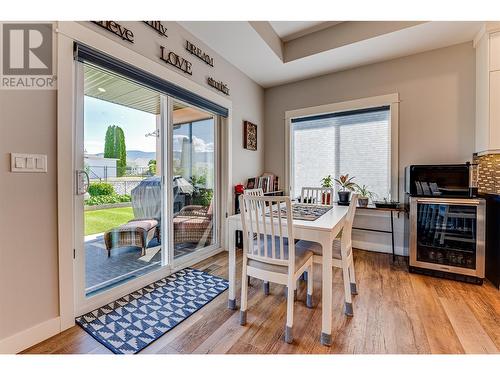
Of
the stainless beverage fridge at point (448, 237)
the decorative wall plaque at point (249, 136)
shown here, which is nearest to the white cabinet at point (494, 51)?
the stainless beverage fridge at point (448, 237)

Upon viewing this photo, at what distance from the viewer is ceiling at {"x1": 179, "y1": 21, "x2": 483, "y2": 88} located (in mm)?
2591

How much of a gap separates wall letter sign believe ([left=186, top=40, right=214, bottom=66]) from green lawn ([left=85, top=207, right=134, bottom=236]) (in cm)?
190

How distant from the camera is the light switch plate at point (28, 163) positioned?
1430mm

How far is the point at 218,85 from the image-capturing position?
308cm

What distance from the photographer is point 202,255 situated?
3.03m

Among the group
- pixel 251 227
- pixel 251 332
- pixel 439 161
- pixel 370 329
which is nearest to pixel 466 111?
pixel 439 161

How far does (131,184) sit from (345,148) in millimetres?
3043

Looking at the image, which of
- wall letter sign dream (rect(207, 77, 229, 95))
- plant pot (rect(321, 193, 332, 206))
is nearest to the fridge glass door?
plant pot (rect(321, 193, 332, 206))

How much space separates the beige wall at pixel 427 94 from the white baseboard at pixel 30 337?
394 cm

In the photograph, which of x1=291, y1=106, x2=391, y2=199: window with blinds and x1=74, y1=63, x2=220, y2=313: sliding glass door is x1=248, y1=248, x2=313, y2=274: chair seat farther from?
x1=291, y1=106, x2=391, y2=199: window with blinds

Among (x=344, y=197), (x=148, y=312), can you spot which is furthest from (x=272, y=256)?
(x=344, y=197)

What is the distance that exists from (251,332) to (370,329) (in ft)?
2.80

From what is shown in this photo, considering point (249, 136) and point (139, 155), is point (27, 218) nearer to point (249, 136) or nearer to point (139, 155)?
point (139, 155)

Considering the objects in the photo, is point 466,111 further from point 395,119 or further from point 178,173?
point 178,173
